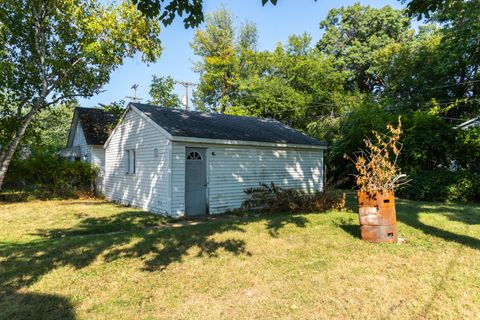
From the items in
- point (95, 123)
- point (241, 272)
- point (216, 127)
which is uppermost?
point (95, 123)

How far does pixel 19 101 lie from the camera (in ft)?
Result: 55.5

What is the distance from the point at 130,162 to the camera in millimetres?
13484

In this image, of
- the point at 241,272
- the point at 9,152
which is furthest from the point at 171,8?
the point at 9,152

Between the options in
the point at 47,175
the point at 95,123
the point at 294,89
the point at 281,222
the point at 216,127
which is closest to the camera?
the point at 281,222

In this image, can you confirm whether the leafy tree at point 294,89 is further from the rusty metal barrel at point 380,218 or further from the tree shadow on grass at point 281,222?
the rusty metal barrel at point 380,218

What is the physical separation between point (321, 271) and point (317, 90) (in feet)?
93.9

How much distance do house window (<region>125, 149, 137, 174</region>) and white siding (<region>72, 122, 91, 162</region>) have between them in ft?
23.8

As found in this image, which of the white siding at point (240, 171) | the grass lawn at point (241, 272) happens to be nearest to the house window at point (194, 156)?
the white siding at point (240, 171)

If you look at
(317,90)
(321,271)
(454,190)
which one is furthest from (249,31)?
(321,271)

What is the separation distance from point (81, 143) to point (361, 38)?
3033 centimetres

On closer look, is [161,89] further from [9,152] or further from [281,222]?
[281,222]

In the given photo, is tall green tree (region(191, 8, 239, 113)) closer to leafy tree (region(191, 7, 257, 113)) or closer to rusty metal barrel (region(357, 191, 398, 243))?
leafy tree (region(191, 7, 257, 113))

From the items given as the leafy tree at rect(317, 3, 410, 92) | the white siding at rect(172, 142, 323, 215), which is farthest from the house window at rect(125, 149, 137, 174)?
the leafy tree at rect(317, 3, 410, 92)

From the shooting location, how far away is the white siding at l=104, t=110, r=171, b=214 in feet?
35.6
